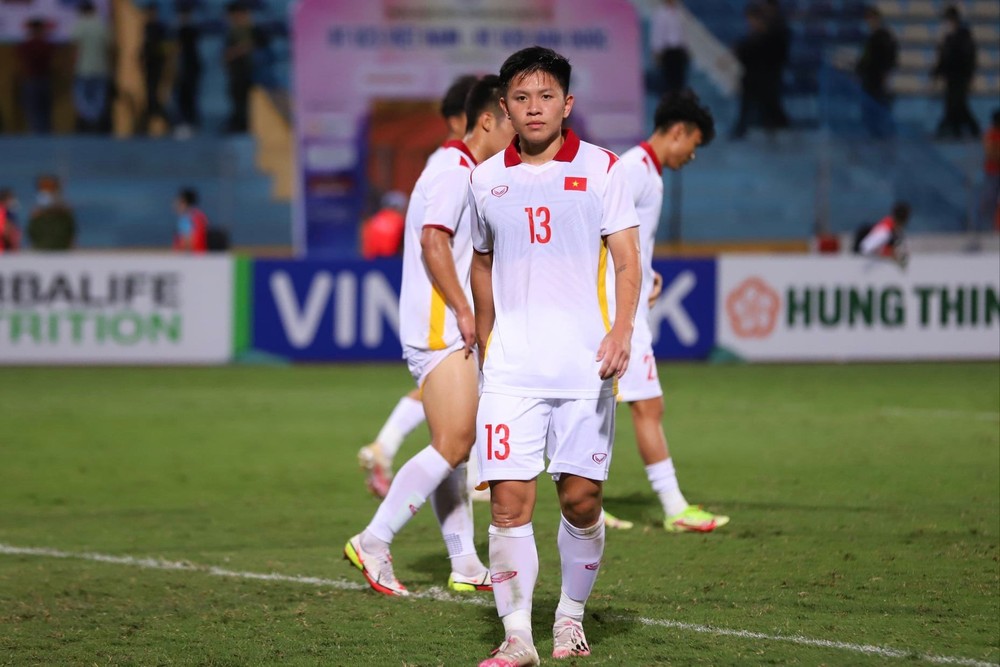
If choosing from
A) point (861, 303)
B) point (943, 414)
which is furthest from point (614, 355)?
point (861, 303)

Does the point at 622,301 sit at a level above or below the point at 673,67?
below

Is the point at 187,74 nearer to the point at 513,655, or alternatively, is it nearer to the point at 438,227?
the point at 438,227

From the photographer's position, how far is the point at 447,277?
620 centimetres

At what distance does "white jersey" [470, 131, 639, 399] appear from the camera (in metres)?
5.18

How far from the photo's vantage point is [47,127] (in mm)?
24391

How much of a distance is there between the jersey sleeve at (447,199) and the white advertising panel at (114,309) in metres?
11.3

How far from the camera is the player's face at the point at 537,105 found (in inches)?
203

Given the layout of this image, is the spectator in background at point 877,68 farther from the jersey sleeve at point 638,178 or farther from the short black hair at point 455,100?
the short black hair at point 455,100

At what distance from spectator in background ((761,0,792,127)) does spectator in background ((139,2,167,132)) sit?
365 inches

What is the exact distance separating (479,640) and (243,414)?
319 inches

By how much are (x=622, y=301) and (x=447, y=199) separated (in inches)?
56.0

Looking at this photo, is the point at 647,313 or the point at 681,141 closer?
the point at 647,313

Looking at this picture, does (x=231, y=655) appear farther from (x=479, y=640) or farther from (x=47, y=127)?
(x=47, y=127)

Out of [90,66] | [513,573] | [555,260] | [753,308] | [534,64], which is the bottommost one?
[753,308]
